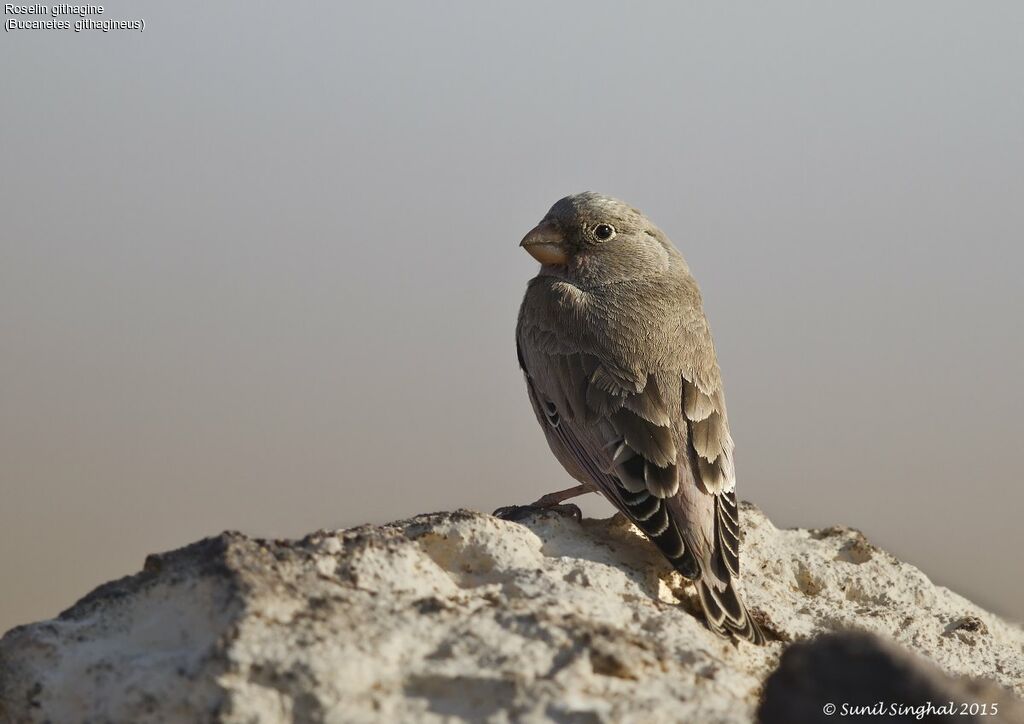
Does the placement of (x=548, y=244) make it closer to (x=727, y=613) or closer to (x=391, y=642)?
(x=727, y=613)

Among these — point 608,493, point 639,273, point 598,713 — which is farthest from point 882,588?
point 598,713

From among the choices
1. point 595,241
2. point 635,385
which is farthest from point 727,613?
point 595,241

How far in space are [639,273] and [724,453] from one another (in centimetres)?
136

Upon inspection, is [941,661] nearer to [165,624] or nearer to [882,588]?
[882,588]

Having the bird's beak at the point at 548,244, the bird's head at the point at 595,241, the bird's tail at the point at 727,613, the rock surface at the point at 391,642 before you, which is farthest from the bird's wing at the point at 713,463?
the bird's beak at the point at 548,244

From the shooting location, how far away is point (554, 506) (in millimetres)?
5570

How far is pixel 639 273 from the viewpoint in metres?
6.58

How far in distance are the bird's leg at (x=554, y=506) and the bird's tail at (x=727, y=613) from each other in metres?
0.83

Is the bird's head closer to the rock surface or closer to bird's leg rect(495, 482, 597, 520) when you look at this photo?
bird's leg rect(495, 482, 597, 520)

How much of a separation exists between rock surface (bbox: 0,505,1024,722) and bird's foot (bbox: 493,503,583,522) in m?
0.43

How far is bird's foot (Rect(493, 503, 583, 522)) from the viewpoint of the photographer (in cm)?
542

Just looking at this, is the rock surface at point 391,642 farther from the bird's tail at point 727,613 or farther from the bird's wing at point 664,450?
the bird's wing at point 664,450

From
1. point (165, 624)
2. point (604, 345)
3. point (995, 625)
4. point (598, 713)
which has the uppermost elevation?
point (604, 345)

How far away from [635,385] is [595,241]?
1.33 meters
